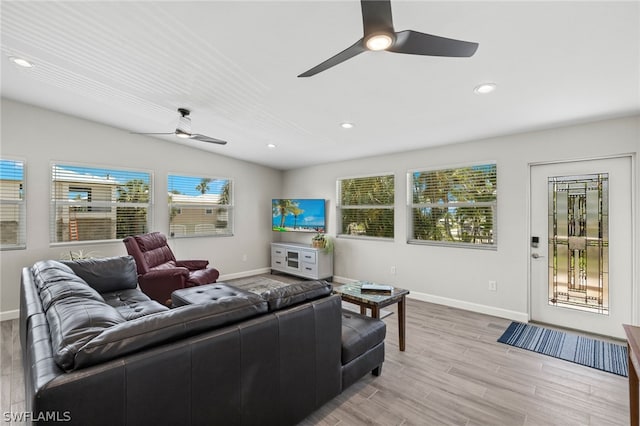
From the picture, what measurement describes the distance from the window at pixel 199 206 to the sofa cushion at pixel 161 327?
13.6ft

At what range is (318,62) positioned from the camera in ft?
7.66

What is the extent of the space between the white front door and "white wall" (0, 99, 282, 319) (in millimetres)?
4837

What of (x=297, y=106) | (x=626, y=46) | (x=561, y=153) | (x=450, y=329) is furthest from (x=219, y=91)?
(x=561, y=153)

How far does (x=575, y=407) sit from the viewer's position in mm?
2018

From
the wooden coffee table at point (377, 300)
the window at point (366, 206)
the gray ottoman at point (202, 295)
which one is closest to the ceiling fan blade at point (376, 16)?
the wooden coffee table at point (377, 300)

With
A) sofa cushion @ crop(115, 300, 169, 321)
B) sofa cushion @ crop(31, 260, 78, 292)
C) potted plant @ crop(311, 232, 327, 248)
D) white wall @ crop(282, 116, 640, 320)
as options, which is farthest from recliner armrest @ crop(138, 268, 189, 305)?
white wall @ crop(282, 116, 640, 320)

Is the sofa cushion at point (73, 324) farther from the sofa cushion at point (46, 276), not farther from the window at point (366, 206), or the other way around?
the window at point (366, 206)

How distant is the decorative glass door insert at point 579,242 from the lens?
123 inches

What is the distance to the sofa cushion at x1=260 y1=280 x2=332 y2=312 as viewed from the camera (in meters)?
1.72

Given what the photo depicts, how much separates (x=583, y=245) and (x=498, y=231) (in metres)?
0.83

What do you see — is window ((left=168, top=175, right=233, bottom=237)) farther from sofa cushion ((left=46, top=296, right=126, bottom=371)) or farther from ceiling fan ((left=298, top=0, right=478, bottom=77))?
ceiling fan ((left=298, top=0, right=478, bottom=77))

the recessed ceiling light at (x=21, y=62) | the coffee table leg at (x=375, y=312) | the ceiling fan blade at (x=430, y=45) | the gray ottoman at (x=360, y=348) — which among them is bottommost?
the gray ottoman at (x=360, y=348)

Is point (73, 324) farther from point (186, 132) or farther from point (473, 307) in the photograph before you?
point (473, 307)

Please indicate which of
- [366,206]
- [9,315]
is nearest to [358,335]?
[366,206]
